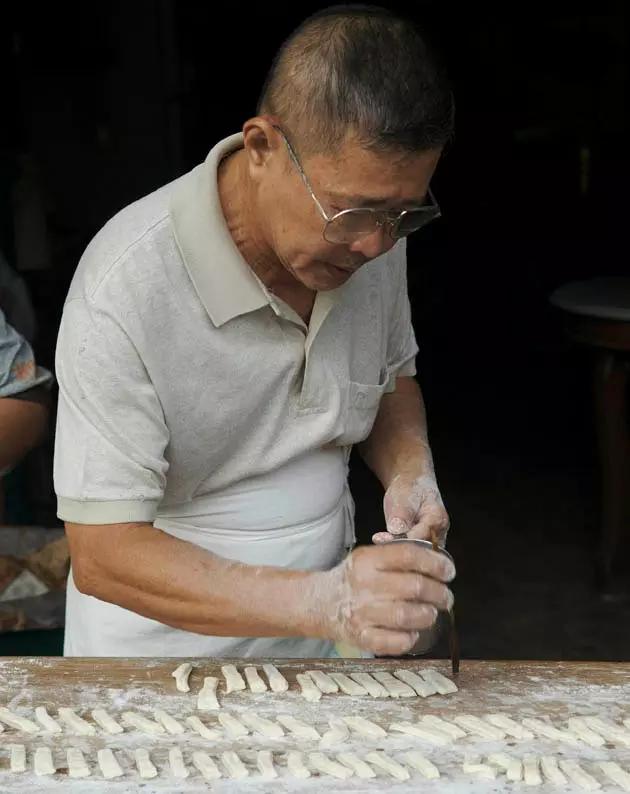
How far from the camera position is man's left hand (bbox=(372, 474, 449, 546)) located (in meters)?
1.92

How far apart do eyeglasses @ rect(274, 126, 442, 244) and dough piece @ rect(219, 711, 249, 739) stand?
763mm

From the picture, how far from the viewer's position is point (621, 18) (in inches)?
388

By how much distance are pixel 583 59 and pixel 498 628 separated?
7009 millimetres

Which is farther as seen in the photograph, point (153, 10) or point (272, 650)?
point (153, 10)

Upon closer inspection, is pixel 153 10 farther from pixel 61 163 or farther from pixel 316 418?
pixel 316 418

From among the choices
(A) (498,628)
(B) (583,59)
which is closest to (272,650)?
(A) (498,628)

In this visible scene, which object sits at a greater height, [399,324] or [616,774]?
[399,324]

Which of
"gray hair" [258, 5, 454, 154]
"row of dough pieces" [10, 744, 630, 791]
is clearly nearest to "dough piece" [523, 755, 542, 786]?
"row of dough pieces" [10, 744, 630, 791]

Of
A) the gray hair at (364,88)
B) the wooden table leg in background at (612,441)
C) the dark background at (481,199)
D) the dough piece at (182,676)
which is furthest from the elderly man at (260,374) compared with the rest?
the wooden table leg in background at (612,441)

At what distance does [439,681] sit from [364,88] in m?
0.98

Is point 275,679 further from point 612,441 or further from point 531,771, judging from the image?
point 612,441

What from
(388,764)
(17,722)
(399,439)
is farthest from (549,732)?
(17,722)

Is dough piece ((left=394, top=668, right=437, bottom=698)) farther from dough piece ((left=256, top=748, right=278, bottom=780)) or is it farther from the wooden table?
dough piece ((left=256, top=748, right=278, bottom=780))

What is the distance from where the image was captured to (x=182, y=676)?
188cm
